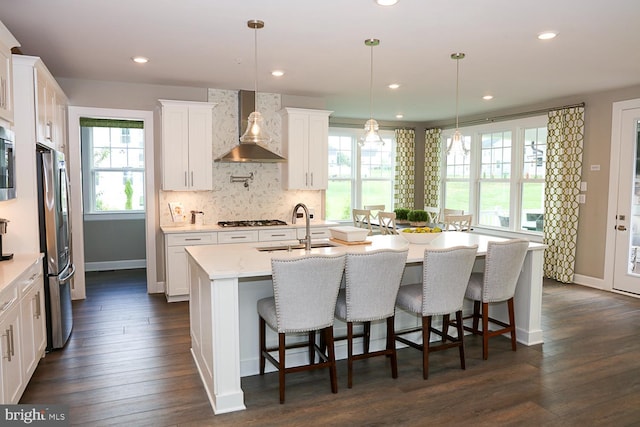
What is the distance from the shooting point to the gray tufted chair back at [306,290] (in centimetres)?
276

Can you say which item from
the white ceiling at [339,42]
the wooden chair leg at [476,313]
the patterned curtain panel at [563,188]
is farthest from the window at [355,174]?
the wooden chair leg at [476,313]

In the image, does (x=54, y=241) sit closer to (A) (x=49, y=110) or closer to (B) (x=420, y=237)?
(A) (x=49, y=110)

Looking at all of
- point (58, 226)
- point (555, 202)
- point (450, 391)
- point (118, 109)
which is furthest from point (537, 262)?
point (118, 109)

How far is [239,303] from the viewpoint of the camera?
3.31 m

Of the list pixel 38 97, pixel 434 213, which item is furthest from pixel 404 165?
pixel 38 97

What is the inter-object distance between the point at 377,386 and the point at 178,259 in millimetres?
3002

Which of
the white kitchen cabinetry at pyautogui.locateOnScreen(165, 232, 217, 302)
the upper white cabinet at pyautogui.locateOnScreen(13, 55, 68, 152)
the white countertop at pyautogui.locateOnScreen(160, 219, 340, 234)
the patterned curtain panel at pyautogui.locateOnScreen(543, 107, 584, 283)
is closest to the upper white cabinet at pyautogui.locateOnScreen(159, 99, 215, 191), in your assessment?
the white countertop at pyautogui.locateOnScreen(160, 219, 340, 234)

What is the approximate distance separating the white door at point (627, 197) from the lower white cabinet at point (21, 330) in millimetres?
6338

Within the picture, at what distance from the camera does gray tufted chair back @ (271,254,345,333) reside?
2.76m

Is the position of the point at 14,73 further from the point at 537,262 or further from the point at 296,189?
the point at 537,262

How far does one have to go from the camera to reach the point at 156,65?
14.9 feet

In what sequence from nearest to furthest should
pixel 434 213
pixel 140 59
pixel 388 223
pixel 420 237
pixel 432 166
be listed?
pixel 420 237
pixel 140 59
pixel 388 223
pixel 434 213
pixel 432 166

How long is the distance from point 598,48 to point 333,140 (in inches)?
192

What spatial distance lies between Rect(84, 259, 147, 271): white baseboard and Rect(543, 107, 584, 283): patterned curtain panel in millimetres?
6261
